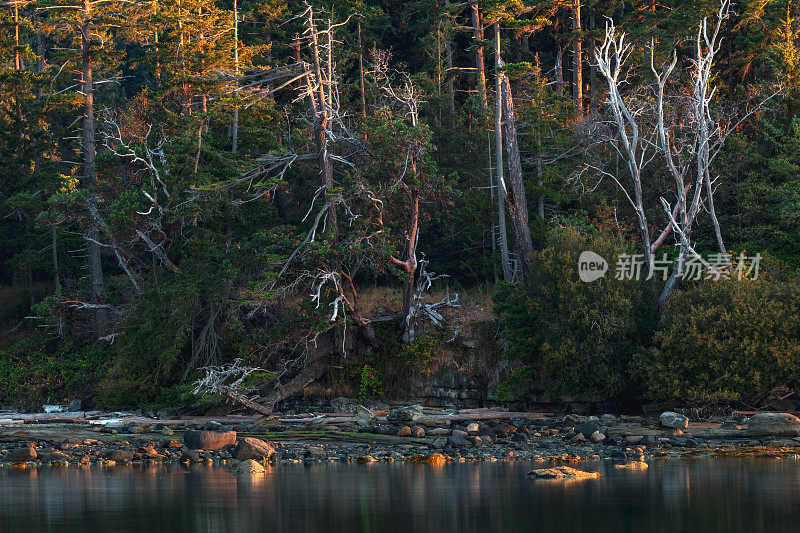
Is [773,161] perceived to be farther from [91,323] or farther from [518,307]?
[91,323]

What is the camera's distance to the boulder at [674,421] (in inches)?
906

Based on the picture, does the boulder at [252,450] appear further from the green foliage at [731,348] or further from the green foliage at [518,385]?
the green foliage at [731,348]

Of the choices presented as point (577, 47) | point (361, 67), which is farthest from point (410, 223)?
point (361, 67)

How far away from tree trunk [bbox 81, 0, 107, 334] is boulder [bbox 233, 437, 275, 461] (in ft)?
54.5

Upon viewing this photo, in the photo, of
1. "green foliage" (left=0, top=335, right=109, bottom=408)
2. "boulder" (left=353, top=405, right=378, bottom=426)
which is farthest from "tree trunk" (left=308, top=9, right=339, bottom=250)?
"green foliage" (left=0, top=335, right=109, bottom=408)

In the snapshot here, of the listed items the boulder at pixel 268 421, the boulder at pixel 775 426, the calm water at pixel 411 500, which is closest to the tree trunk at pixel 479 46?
the boulder at pixel 268 421

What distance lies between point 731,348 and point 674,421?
283 cm

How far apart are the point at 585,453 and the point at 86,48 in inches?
1078

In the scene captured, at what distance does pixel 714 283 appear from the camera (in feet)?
84.1

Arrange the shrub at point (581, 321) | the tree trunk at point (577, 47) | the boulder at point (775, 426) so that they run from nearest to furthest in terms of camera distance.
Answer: the boulder at point (775, 426)
the shrub at point (581, 321)
the tree trunk at point (577, 47)

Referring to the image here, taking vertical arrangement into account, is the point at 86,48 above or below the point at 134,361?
above

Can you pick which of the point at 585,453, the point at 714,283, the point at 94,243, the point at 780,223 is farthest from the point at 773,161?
the point at 94,243

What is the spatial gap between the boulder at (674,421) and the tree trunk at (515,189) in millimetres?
8704

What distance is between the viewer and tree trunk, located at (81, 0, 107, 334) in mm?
35562
